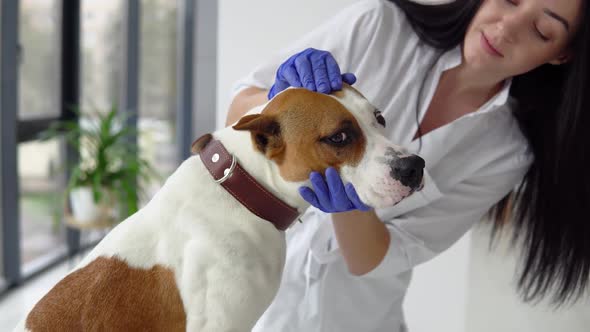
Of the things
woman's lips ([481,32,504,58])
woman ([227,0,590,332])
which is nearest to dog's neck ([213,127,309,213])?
woman ([227,0,590,332])

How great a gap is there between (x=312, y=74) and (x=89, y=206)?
2.71m

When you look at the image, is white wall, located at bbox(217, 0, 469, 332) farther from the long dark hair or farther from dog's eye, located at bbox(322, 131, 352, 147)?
dog's eye, located at bbox(322, 131, 352, 147)

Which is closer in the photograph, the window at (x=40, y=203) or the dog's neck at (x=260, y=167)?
the dog's neck at (x=260, y=167)

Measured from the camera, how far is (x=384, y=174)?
95cm

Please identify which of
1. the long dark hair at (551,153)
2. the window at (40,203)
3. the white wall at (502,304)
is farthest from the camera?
the window at (40,203)

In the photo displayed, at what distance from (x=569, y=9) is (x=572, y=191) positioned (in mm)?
506

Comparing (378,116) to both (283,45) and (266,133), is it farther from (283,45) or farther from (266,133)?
(283,45)

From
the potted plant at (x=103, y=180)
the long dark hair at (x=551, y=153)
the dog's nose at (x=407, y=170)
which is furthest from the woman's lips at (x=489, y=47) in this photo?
the potted plant at (x=103, y=180)

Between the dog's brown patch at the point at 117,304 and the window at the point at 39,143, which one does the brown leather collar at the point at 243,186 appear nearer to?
the dog's brown patch at the point at 117,304

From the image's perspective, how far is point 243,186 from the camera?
3.21 ft

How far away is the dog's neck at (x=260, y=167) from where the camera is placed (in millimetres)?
1004

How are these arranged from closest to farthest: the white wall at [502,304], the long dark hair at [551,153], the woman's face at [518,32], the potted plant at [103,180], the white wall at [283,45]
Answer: the woman's face at [518,32] < the long dark hair at [551,153] < the white wall at [502,304] < the white wall at [283,45] < the potted plant at [103,180]

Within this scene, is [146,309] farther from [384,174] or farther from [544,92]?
[544,92]

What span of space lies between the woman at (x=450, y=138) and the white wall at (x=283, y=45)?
91 cm
